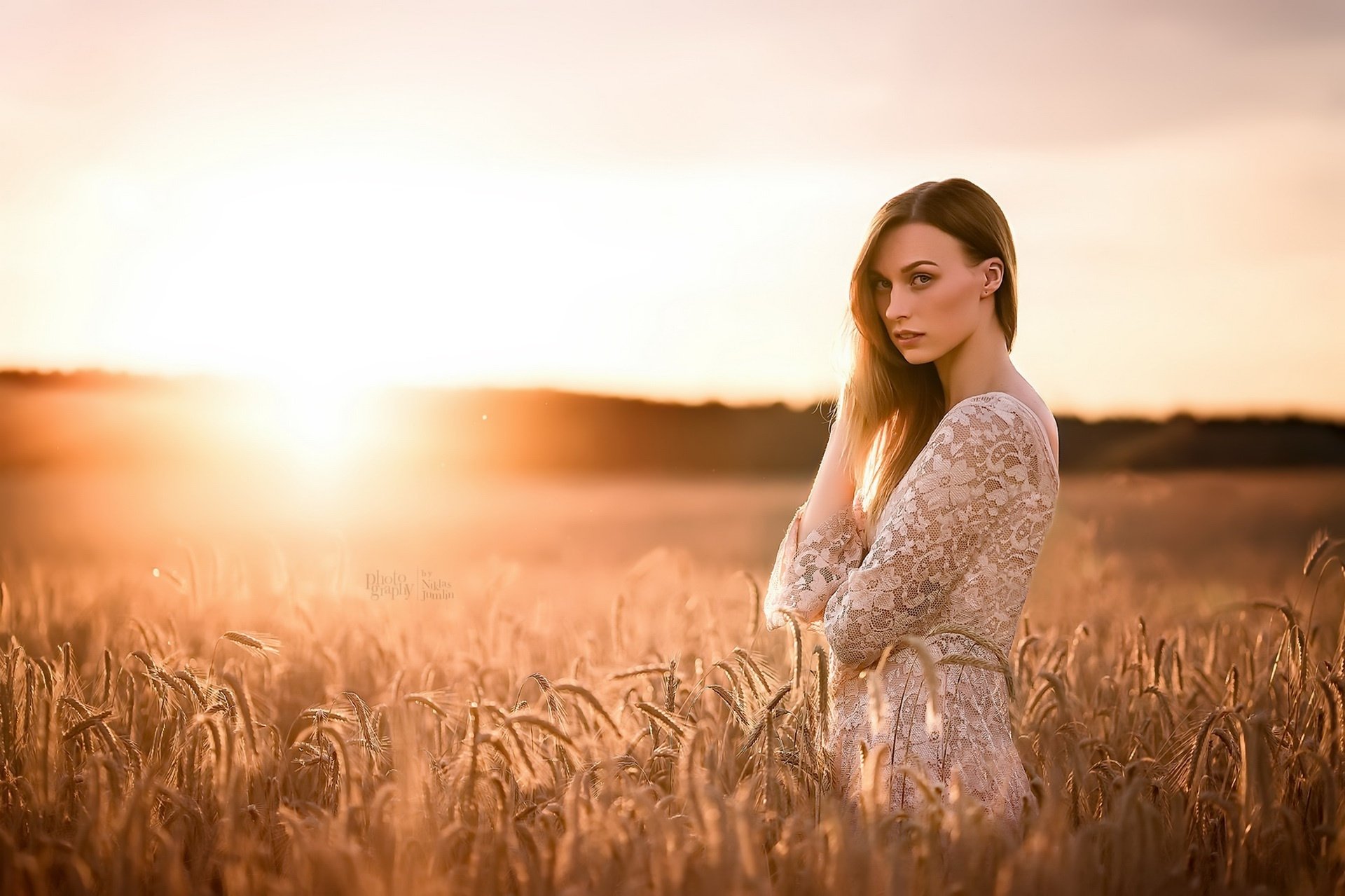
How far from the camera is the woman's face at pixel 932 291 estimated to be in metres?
2.76

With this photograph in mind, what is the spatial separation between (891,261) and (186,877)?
2.25 metres

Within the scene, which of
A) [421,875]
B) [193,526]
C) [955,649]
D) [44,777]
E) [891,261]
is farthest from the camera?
[193,526]

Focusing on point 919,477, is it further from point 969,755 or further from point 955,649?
point 969,755

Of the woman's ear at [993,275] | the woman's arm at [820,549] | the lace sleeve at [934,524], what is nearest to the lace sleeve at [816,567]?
the woman's arm at [820,549]

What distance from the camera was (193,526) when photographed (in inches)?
252

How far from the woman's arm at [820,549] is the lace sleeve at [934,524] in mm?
223

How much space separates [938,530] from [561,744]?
1.06 m

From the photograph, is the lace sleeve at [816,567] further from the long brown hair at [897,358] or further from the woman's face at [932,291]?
the woman's face at [932,291]

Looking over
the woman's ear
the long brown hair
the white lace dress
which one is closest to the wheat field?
the white lace dress

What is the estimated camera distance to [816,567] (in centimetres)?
279

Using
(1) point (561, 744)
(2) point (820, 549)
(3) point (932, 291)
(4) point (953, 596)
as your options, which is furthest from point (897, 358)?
(1) point (561, 744)

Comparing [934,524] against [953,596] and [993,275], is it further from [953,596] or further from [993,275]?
[993,275]

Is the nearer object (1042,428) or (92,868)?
(92,868)

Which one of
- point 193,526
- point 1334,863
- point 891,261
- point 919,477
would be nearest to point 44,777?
point 919,477
